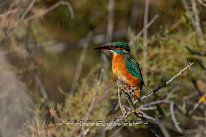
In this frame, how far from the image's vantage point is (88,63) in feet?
14.5

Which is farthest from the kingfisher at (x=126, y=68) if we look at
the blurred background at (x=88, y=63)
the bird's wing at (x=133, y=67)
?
the blurred background at (x=88, y=63)

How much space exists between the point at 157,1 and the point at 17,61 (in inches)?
78.0

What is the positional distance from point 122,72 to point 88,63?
9.78 ft

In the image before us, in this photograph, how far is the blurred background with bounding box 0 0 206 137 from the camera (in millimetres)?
1878

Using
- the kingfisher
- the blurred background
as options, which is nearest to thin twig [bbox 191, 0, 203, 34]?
the blurred background

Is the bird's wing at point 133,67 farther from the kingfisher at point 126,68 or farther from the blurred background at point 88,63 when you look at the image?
the blurred background at point 88,63

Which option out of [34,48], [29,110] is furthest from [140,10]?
[29,110]

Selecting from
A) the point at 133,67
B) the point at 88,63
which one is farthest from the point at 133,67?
the point at 88,63

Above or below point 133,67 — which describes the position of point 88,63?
below

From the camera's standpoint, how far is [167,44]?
2.23 meters

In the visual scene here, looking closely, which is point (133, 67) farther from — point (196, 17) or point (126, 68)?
point (196, 17)

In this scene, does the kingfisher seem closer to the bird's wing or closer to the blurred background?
the bird's wing

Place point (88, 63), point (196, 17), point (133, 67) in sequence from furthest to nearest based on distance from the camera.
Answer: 1. point (88, 63)
2. point (196, 17)
3. point (133, 67)

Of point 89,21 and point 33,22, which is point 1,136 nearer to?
point 33,22
